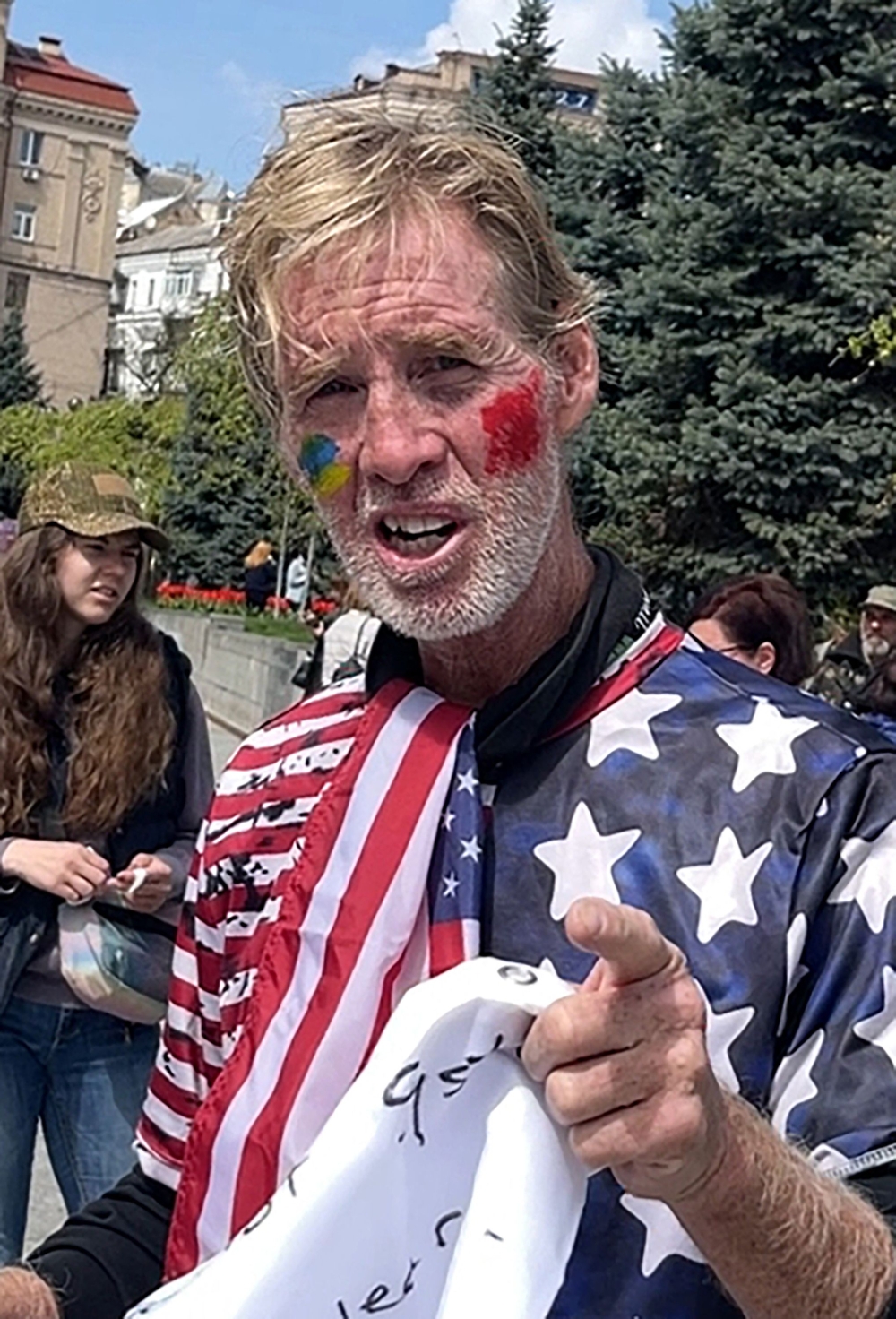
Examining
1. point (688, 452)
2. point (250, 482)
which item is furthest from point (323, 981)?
point (250, 482)

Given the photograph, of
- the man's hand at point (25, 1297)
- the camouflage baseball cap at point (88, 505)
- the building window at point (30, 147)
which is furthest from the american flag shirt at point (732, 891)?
the building window at point (30, 147)

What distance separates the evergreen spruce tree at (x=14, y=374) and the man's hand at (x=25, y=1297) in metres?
72.4

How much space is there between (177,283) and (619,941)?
324 ft

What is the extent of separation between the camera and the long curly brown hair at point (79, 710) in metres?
4.15

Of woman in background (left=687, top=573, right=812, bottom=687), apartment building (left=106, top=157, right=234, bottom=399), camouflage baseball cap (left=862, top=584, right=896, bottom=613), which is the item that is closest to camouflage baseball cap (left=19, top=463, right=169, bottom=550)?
woman in background (left=687, top=573, right=812, bottom=687)

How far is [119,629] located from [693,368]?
13.6 meters

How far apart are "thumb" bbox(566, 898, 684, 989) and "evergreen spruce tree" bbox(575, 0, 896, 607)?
1542 centimetres

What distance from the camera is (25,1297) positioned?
2135mm

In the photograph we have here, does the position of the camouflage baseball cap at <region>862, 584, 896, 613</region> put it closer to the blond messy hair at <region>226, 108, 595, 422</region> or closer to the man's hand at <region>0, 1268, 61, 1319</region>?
the blond messy hair at <region>226, 108, 595, 422</region>

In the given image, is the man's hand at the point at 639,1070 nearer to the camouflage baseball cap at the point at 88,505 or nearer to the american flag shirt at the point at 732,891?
the american flag shirt at the point at 732,891

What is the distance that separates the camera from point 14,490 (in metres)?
56.2

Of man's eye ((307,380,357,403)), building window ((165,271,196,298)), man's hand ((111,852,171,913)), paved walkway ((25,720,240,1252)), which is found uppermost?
building window ((165,271,196,298))

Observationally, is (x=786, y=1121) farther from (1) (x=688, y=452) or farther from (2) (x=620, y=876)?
(1) (x=688, y=452)

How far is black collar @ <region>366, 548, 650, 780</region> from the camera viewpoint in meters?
1.98
